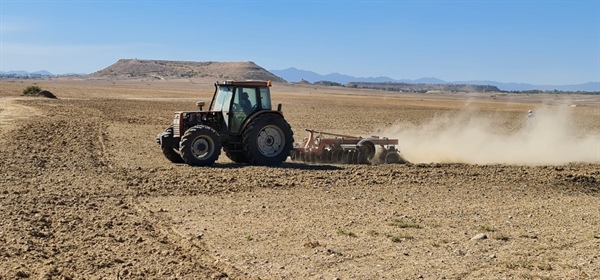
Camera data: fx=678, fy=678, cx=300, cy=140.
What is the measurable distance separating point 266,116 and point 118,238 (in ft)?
27.6

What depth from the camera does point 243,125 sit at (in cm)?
1722

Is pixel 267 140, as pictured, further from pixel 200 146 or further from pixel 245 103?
pixel 200 146

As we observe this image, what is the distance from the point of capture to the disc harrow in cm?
1838

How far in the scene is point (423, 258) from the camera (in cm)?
856

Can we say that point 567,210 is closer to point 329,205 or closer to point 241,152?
point 329,205

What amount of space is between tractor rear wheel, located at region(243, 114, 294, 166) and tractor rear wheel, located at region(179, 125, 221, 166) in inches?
33.6

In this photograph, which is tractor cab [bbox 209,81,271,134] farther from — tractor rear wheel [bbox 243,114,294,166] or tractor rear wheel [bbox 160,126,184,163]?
tractor rear wheel [bbox 160,126,184,163]

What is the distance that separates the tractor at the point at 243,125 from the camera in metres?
17.1

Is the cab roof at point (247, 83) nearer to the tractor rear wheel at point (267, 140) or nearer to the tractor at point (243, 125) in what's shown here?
the tractor at point (243, 125)

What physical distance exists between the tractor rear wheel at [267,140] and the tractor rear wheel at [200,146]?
33.6 inches

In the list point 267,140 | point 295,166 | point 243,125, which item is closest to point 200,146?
point 243,125

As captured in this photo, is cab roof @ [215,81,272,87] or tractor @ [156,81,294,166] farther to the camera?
cab roof @ [215,81,272,87]

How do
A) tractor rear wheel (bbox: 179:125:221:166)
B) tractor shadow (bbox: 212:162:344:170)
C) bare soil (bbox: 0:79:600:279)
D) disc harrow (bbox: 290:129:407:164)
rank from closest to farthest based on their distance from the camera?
bare soil (bbox: 0:79:600:279)
tractor rear wheel (bbox: 179:125:221:166)
tractor shadow (bbox: 212:162:344:170)
disc harrow (bbox: 290:129:407:164)

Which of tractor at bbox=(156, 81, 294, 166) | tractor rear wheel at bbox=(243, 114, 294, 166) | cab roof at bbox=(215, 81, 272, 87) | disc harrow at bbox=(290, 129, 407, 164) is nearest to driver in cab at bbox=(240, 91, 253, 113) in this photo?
tractor at bbox=(156, 81, 294, 166)
